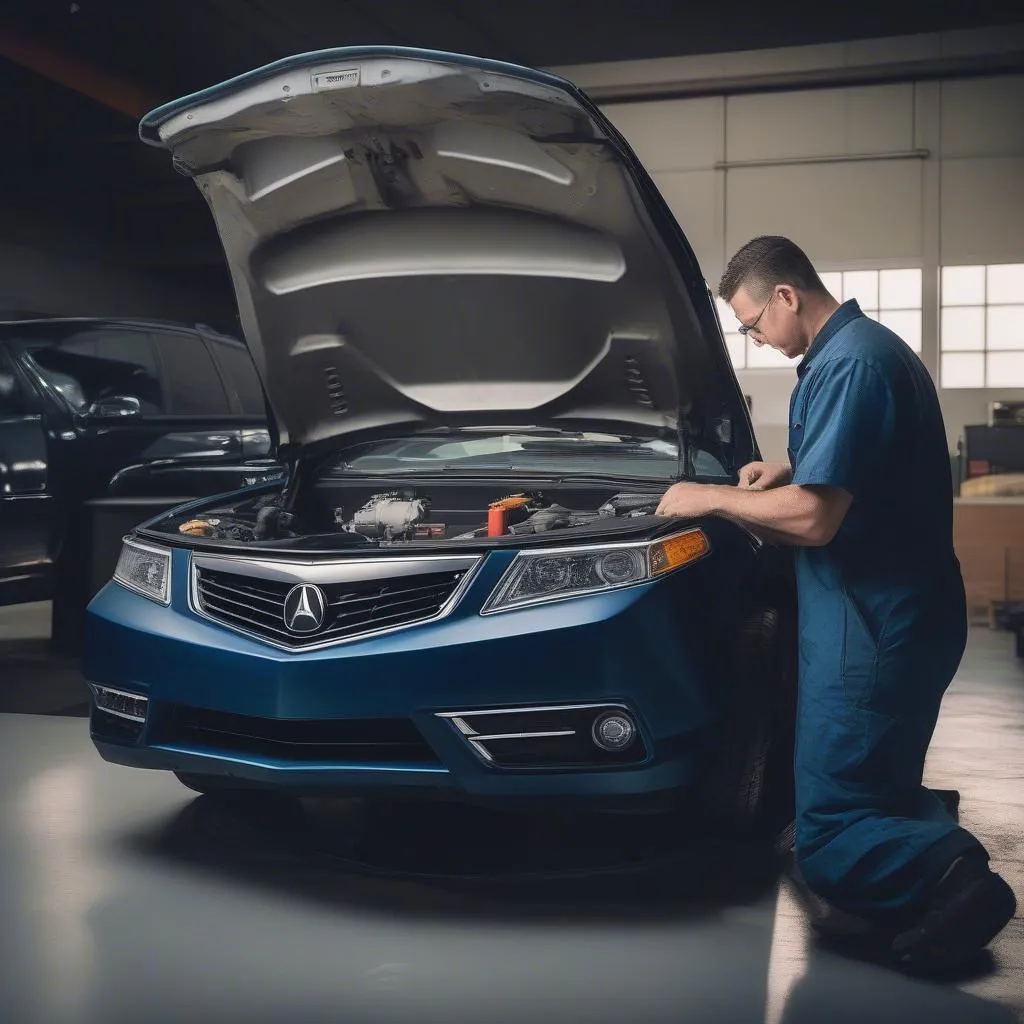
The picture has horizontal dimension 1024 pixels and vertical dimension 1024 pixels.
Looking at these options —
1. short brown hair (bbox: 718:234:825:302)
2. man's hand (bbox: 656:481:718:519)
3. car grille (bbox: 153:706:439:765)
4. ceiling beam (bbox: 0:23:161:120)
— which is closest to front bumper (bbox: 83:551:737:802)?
car grille (bbox: 153:706:439:765)

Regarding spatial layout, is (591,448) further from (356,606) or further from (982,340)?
(982,340)

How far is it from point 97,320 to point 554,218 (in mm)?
3494

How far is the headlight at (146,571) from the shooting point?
2904 millimetres

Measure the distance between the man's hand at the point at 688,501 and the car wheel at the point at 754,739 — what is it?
0.35m

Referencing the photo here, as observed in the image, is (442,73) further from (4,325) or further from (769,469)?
(4,325)

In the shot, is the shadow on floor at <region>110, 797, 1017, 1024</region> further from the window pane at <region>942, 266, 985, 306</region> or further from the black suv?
the window pane at <region>942, 266, 985, 306</region>

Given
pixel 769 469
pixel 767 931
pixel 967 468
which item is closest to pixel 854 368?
pixel 769 469

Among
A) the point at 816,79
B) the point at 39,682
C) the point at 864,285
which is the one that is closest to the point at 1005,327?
the point at 864,285

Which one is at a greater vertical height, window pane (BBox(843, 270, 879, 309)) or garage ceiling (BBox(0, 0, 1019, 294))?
garage ceiling (BBox(0, 0, 1019, 294))

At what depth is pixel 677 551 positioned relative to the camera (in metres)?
2.65

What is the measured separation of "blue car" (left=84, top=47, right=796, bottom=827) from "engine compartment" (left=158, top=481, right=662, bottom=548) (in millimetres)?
11

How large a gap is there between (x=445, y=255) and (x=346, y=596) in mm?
971

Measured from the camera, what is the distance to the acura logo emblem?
265 centimetres

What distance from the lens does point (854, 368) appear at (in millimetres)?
2414
